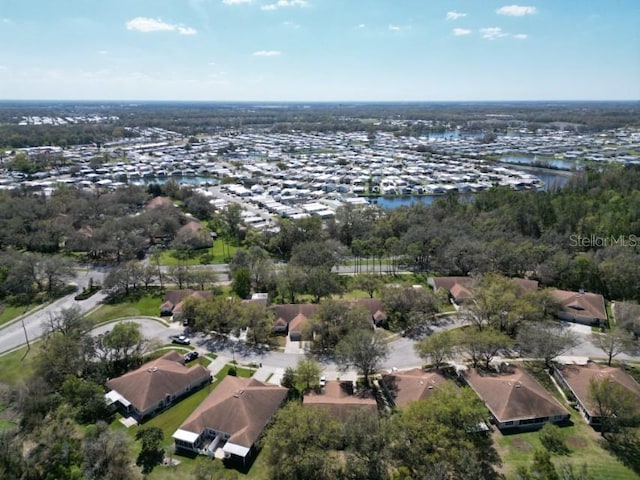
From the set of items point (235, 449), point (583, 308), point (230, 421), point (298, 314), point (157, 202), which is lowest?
point (235, 449)

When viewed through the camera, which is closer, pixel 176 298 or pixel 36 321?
pixel 36 321

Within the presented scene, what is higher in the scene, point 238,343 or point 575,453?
point 575,453

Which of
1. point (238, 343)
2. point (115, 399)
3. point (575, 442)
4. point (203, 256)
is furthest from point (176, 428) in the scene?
point (203, 256)

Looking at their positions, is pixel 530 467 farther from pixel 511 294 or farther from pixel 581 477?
pixel 511 294

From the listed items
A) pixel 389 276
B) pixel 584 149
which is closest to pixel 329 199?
pixel 389 276

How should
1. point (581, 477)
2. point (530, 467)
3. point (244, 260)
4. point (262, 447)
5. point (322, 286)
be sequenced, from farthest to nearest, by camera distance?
1. point (244, 260)
2. point (322, 286)
3. point (262, 447)
4. point (530, 467)
5. point (581, 477)

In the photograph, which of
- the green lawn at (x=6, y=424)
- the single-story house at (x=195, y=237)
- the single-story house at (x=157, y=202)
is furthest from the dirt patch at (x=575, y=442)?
the single-story house at (x=157, y=202)

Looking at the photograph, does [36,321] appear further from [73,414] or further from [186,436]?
[186,436]
